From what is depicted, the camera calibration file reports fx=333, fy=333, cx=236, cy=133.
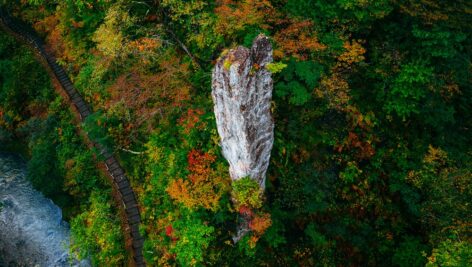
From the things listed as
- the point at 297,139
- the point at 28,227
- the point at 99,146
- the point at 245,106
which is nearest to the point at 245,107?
the point at 245,106

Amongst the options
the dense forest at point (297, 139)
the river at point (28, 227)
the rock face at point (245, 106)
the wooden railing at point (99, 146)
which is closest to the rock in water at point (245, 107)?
the rock face at point (245, 106)

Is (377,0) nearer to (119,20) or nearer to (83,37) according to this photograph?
(119,20)

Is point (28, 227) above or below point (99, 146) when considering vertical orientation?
below

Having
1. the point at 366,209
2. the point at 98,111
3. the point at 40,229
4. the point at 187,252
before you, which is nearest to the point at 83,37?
the point at 98,111

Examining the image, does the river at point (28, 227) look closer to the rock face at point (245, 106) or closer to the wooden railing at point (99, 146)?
the wooden railing at point (99, 146)

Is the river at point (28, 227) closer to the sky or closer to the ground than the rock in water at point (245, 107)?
closer to the ground

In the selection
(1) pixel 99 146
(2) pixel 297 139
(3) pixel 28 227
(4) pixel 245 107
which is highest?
(4) pixel 245 107

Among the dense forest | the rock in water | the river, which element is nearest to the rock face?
the rock in water

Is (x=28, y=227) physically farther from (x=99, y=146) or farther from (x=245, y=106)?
(x=245, y=106)

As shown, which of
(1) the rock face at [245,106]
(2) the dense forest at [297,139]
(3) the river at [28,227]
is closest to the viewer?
(1) the rock face at [245,106]
